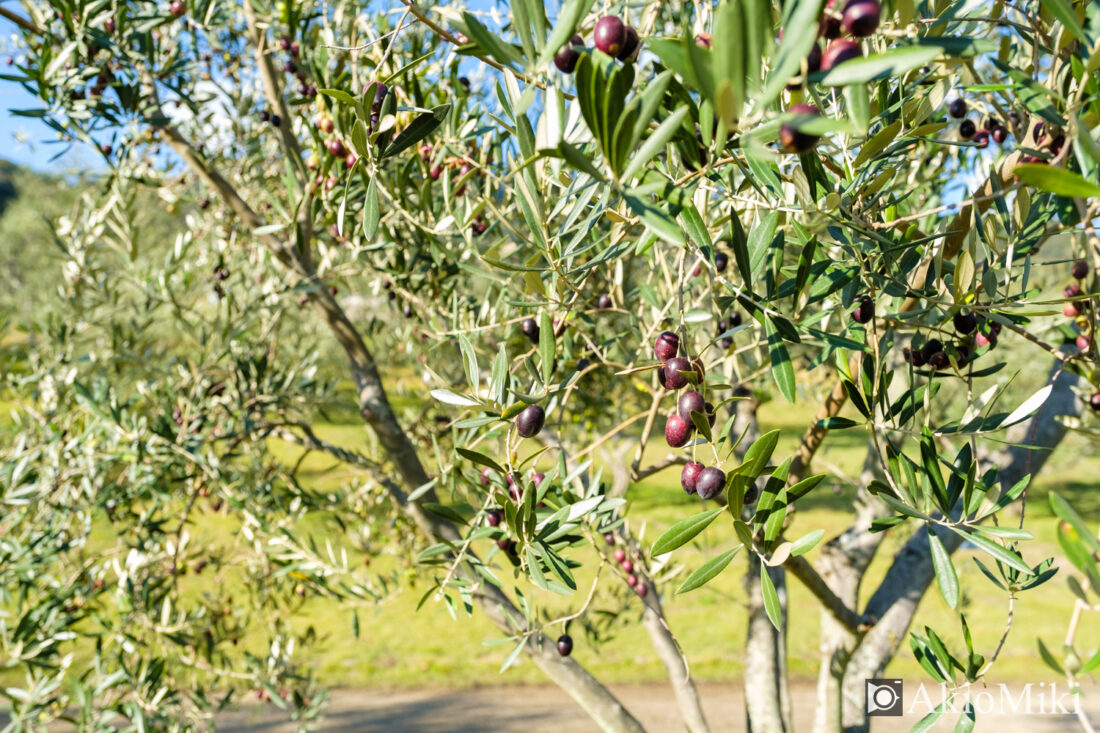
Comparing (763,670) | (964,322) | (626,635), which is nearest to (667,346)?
(964,322)

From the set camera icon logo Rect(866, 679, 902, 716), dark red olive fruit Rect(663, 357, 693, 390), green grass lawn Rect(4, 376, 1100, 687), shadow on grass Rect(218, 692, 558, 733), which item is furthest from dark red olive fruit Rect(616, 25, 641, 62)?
shadow on grass Rect(218, 692, 558, 733)

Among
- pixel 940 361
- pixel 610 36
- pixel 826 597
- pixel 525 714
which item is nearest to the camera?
pixel 610 36

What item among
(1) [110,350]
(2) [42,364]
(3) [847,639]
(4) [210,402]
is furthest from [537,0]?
(2) [42,364]

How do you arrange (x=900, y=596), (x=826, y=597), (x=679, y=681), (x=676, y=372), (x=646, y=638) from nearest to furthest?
(x=676, y=372), (x=826, y=597), (x=900, y=596), (x=679, y=681), (x=646, y=638)

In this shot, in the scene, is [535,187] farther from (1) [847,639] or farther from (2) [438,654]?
(2) [438,654]

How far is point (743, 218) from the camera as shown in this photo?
1820 millimetres

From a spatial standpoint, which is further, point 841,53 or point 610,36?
point 610,36

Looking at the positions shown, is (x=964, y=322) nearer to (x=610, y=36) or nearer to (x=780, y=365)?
(x=780, y=365)

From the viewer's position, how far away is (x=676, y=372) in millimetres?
1024

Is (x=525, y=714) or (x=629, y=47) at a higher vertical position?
(x=629, y=47)

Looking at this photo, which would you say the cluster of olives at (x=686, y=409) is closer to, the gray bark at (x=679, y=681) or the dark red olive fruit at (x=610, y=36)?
the dark red olive fruit at (x=610, y=36)

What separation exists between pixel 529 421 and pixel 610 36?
567 millimetres

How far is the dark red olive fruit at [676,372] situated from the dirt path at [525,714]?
6994mm

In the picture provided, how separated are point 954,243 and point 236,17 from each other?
14.4ft
